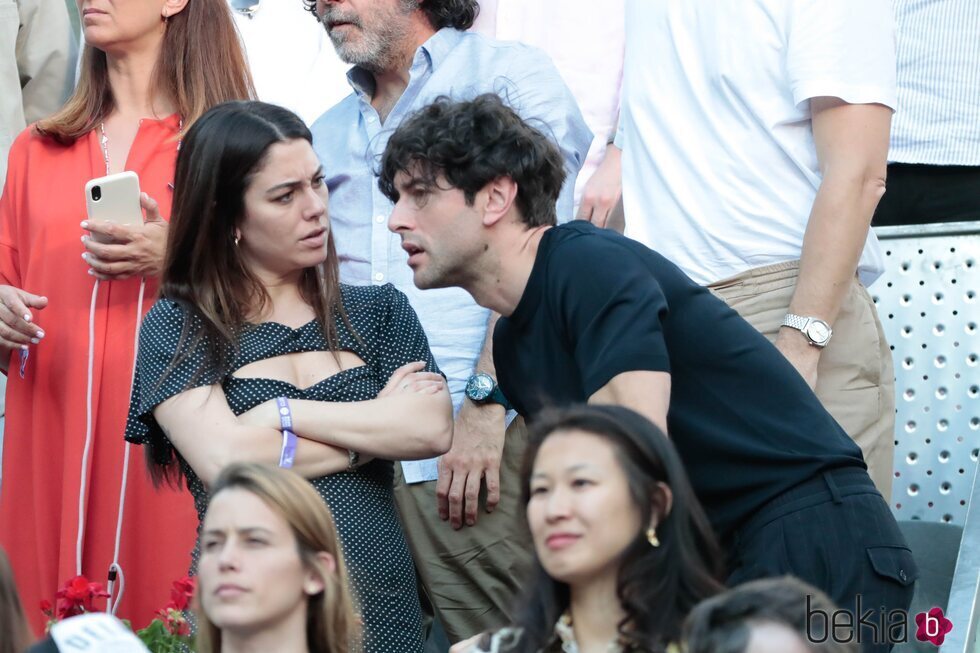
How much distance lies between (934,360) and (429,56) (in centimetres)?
184

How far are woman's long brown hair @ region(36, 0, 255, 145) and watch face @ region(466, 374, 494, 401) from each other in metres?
1.08

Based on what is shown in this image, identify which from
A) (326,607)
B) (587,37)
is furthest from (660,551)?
(587,37)

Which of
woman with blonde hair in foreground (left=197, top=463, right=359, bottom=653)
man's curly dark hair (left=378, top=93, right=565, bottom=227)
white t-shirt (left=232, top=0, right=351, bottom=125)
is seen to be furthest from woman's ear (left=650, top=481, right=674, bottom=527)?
white t-shirt (left=232, top=0, right=351, bottom=125)

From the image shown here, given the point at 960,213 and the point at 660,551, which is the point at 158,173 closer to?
the point at 660,551

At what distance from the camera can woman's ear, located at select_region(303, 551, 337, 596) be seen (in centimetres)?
302

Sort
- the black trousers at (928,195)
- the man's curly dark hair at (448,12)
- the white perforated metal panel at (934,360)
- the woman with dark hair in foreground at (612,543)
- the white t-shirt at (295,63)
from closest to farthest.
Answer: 1. the woman with dark hair in foreground at (612,543)
2. the man's curly dark hair at (448,12)
3. the white perforated metal panel at (934,360)
4. the black trousers at (928,195)
5. the white t-shirt at (295,63)

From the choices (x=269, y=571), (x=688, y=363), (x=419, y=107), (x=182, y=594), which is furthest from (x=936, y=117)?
(x=269, y=571)

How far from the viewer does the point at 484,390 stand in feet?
13.8

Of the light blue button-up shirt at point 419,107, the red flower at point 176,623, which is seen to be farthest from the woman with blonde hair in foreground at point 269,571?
the light blue button-up shirt at point 419,107

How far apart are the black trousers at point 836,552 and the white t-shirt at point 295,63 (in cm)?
275

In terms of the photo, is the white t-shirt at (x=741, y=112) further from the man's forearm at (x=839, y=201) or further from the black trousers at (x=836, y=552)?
the black trousers at (x=836, y=552)

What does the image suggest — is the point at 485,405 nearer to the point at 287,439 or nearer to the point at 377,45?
the point at 287,439

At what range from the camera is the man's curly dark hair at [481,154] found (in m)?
3.56

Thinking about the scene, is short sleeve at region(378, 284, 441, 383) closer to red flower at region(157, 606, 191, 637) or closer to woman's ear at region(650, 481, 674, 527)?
red flower at region(157, 606, 191, 637)
